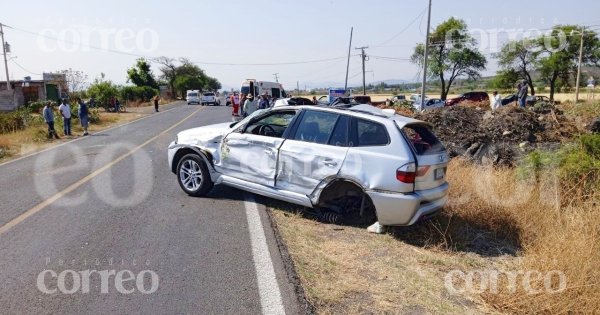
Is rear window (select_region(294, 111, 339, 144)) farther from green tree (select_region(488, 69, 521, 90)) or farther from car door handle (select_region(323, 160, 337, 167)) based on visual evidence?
green tree (select_region(488, 69, 521, 90))

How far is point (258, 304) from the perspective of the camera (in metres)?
3.76

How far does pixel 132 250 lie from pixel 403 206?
3.11 metres

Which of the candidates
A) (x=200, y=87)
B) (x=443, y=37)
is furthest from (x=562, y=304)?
(x=200, y=87)

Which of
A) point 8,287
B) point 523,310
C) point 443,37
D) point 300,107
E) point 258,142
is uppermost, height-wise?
point 443,37

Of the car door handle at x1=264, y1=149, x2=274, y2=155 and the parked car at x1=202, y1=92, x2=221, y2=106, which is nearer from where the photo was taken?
the car door handle at x1=264, y1=149, x2=274, y2=155

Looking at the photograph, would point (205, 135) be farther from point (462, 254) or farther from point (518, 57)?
point (518, 57)

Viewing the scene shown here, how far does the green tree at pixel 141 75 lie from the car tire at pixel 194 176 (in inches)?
2729

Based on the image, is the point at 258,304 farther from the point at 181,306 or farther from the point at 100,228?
the point at 100,228

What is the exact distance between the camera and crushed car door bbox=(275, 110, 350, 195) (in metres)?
5.68

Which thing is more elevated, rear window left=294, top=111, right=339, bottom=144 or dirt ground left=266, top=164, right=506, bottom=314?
rear window left=294, top=111, right=339, bottom=144

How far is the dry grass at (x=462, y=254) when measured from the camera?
383cm

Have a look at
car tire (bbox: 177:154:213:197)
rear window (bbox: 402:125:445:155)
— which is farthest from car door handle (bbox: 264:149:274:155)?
rear window (bbox: 402:125:445:155)

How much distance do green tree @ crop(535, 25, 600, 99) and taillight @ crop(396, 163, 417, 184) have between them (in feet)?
177

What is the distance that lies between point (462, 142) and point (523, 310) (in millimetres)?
9377
